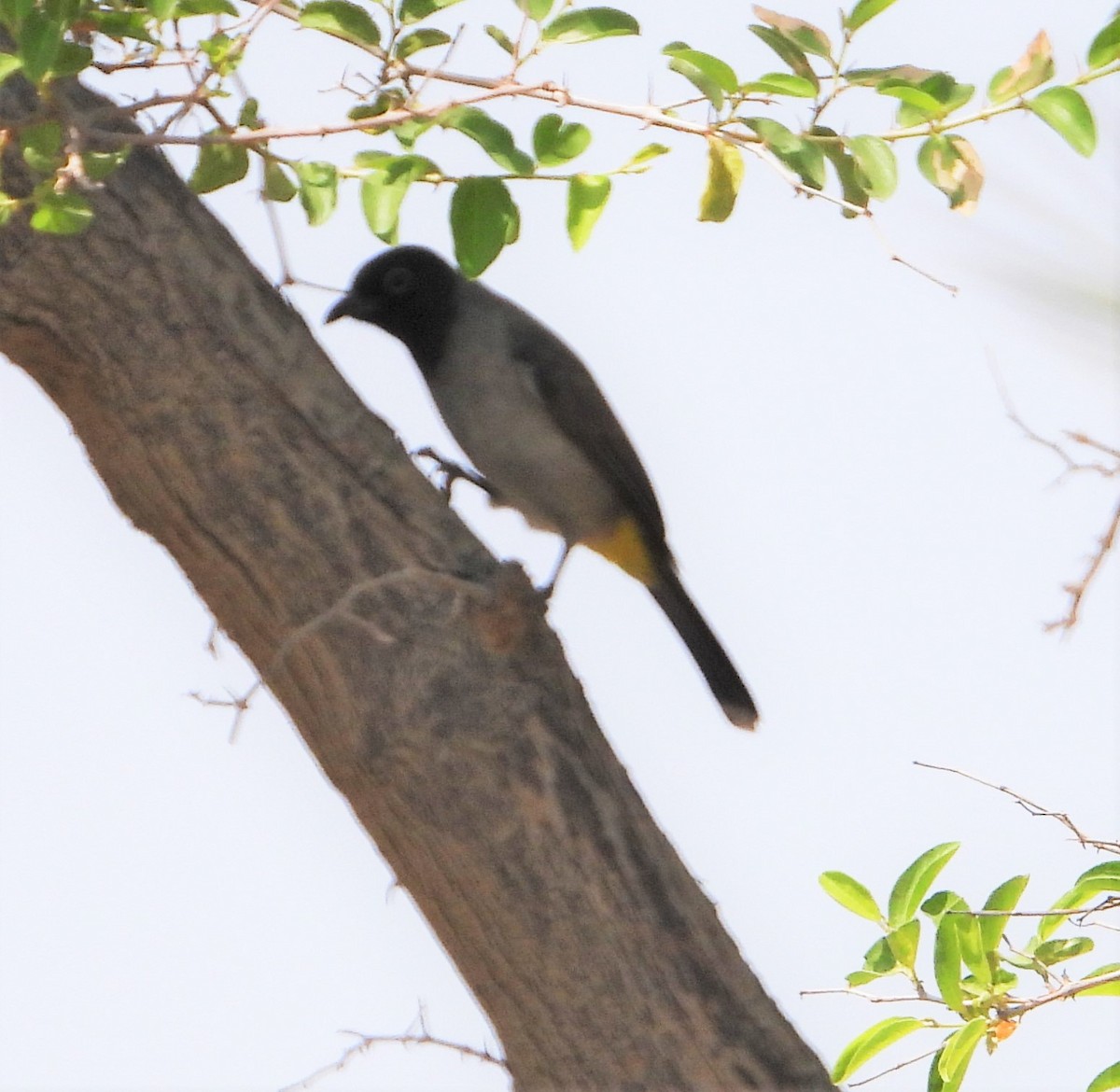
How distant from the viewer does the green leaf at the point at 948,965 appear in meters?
2.83

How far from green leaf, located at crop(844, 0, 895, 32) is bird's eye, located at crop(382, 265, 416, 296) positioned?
10.1ft

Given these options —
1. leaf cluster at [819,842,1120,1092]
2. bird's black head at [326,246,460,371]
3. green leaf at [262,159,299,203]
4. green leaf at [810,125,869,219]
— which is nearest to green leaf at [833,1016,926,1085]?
leaf cluster at [819,842,1120,1092]

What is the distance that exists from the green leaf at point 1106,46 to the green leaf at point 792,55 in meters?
0.43

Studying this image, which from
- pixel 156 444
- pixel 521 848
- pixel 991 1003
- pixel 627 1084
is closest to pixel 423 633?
pixel 521 848

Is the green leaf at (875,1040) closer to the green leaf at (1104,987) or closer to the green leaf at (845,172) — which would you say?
the green leaf at (1104,987)

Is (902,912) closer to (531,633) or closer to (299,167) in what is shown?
(531,633)

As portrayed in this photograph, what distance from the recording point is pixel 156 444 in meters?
3.30

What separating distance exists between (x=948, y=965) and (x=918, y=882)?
0.21m

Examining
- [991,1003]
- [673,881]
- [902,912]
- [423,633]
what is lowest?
[991,1003]

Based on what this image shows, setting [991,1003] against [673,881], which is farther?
[673,881]

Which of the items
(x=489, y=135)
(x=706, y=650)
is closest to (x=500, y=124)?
(x=489, y=135)

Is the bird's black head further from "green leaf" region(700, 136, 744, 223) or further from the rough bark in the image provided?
"green leaf" region(700, 136, 744, 223)

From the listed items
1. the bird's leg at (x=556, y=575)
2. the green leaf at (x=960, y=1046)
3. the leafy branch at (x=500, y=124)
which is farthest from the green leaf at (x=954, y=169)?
the bird's leg at (x=556, y=575)

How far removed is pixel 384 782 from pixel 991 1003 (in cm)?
122
